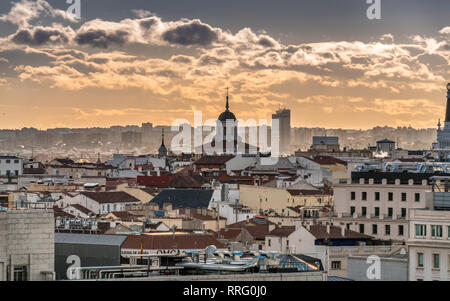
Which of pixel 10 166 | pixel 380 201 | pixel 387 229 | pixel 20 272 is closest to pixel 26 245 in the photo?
pixel 20 272

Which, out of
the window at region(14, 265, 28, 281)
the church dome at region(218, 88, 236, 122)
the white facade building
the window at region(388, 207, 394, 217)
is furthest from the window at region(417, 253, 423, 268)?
the church dome at region(218, 88, 236, 122)

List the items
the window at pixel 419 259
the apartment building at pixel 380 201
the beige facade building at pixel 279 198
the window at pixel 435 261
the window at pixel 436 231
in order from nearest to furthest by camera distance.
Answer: the window at pixel 435 261 < the window at pixel 419 259 < the window at pixel 436 231 < the apartment building at pixel 380 201 < the beige facade building at pixel 279 198

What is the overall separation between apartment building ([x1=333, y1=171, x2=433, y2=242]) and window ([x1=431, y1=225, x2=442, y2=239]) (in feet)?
57.1

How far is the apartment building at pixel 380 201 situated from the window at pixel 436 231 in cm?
1740

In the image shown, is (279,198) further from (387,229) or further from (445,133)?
(445,133)

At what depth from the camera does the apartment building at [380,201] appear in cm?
4106

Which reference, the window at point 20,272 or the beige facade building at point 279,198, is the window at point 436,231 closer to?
the window at point 20,272

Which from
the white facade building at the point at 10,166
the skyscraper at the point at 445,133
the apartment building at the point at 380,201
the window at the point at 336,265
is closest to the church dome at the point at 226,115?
the skyscraper at the point at 445,133

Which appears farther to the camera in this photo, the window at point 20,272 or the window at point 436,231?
the window at point 436,231

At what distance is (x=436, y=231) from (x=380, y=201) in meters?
19.9

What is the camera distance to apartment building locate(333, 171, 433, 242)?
135ft
